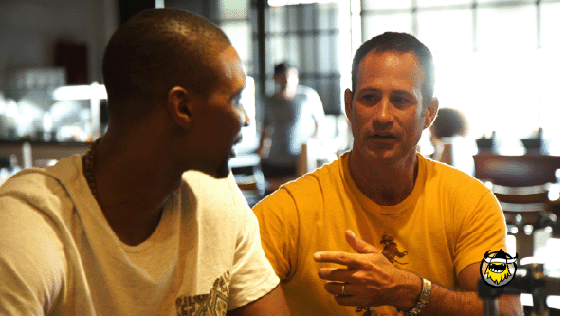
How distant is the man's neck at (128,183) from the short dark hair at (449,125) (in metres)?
3.00

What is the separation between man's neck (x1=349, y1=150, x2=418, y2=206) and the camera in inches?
59.5

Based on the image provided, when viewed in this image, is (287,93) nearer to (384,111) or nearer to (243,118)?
(384,111)

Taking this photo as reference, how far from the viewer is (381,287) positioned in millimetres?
1254

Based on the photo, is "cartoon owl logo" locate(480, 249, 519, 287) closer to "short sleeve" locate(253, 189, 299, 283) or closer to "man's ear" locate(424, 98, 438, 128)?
"short sleeve" locate(253, 189, 299, 283)

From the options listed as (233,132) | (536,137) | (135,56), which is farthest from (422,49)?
(536,137)

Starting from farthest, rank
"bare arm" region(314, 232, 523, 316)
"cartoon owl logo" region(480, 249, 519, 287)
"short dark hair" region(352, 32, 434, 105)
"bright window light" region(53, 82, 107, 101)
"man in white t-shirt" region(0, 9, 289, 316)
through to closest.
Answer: "bright window light" region(53, 82, 107, 101)
"short dark hair" region(352, 32, 434, 105)
"bare arm" region(314, 232, 523, 316)
"man in white t-shirt" region(0, 9, 289, 316)
"cartoon owl logo" region(480, 249, 519, 287)

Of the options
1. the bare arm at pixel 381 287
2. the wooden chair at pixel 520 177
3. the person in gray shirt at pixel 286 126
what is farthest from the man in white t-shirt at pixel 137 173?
the person in gray shirt at pixel 286 126

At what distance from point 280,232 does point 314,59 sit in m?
6.74

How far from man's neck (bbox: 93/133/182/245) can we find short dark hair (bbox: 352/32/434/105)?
2.47 feet

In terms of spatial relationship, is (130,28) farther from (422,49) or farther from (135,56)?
(422,49)

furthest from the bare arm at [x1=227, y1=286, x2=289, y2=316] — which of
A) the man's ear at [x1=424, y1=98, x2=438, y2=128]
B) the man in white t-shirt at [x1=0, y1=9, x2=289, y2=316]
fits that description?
the man's ear at [x1=424, y1=98, x2=438, y2=128]

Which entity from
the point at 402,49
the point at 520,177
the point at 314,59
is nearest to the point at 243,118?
the point at 402,49

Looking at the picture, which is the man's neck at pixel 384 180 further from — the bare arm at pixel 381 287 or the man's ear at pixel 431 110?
the bare arm at pixel 381 287

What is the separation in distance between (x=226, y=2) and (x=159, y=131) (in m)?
7.58
